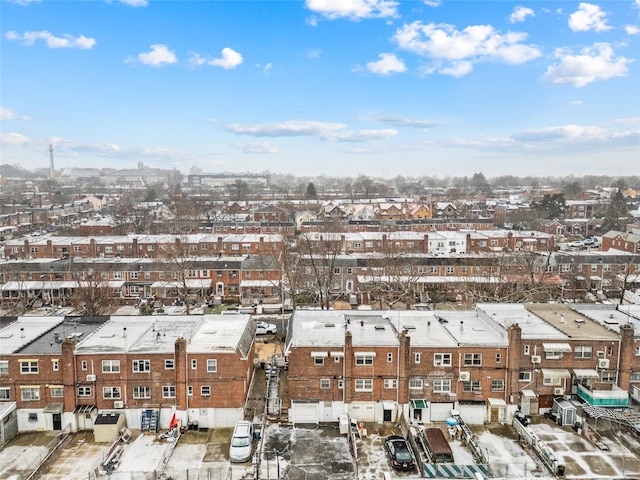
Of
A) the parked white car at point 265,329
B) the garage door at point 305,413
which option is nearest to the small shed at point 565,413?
the garage door at point 305,413

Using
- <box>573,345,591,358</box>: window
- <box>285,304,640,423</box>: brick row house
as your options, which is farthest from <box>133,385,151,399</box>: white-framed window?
<box>573,345,591,358</box>: window

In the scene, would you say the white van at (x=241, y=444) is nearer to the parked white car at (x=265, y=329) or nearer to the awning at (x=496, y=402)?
the awning at (x=496, y=402)

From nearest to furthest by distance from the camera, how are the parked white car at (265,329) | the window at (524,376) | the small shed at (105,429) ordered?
the small shed at (105,429)
the window at (524,376)
the parked white car at (265,329)

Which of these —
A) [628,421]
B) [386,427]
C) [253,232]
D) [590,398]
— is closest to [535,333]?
[590,398]

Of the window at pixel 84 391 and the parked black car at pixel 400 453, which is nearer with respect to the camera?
the parked black car at pixel 400 453

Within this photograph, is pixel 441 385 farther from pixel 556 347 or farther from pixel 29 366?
pixel 29 366

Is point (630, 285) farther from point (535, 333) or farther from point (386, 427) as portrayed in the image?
point (386, 427)
